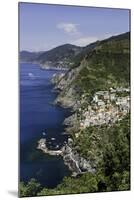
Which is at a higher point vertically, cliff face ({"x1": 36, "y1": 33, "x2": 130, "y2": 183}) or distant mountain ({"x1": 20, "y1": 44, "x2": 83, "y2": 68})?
distant mountain ({"x1": 20, "y1": 44, "x2": 83, "y2": 68})

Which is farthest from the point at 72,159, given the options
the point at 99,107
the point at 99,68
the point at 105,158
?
the point at 99,68

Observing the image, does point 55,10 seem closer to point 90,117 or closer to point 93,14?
point 93,14

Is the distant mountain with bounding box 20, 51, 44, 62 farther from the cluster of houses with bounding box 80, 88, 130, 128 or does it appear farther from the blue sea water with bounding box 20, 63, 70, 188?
the cluster of houses with bounding box 80, 88, 130, 128

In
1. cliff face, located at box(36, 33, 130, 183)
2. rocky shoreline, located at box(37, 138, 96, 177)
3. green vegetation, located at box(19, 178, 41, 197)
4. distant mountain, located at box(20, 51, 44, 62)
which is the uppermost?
distant mountain, located at box(20, 51, 44, 62)

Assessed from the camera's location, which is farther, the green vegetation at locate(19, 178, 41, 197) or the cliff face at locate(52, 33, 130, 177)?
the cliff face at locate(52, 33, 130, 177)

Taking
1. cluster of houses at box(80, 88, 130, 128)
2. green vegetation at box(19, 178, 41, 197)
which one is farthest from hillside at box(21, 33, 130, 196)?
green vegetation at box(19, 178, 41, 197)

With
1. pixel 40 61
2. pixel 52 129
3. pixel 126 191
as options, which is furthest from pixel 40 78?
pixel 126 191
